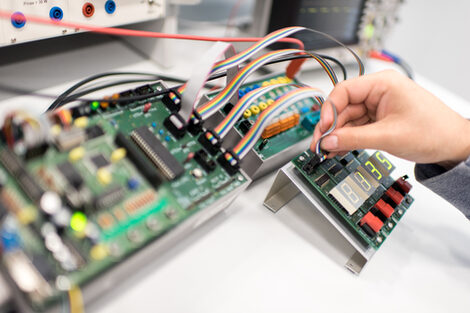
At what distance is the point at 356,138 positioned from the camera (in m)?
0.68

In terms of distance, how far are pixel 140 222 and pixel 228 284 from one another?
22 cm

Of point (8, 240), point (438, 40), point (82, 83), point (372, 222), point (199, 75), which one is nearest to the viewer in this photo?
point (8, 240)

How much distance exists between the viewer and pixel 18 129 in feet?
1.56

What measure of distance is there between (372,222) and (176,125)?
0.46m

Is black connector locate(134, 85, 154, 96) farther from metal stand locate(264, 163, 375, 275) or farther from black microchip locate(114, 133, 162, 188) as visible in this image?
metal stand locate(264, 163, 375, 275)

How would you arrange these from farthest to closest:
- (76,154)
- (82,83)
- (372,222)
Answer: (82,83) < (372,222) < (76,154)

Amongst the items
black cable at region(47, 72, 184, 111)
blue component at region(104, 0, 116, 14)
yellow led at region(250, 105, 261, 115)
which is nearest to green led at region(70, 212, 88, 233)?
black cable at region(47, 72, 184, 111)

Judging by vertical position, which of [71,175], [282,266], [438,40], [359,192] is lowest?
[282,266]

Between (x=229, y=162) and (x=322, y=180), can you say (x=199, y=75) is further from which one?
(x=322, y=180)

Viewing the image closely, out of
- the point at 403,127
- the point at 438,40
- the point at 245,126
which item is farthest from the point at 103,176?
the point at 438,40

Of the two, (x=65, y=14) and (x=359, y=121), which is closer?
(x=65, y=14)

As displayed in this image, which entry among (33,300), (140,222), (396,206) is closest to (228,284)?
(140,222)

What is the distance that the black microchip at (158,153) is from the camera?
568mm

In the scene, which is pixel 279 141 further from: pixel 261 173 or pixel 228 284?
pixel 228 284
